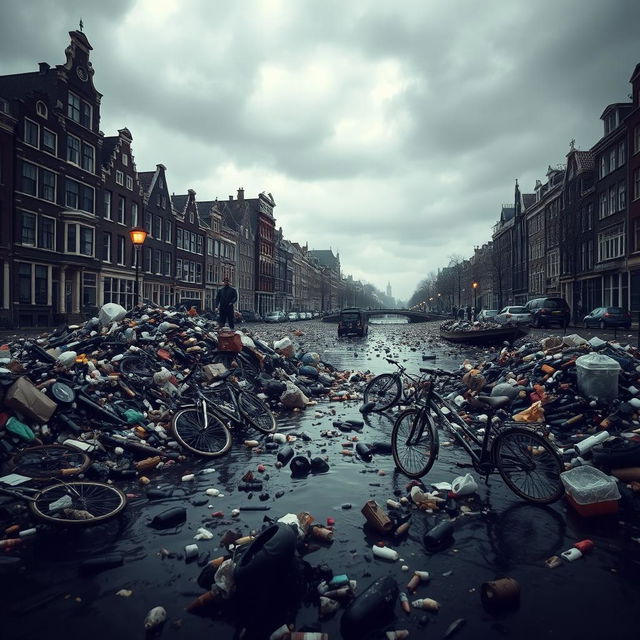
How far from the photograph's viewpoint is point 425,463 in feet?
17.8

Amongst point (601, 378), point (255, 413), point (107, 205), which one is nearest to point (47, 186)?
point (107, 205)

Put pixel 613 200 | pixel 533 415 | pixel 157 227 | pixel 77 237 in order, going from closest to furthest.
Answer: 1. pixel 533 415
2. pixel 77 237
3. pixel 613 200
4. pixel 157 227

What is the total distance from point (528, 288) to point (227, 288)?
56876mm

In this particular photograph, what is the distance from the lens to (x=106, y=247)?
35.9 metres

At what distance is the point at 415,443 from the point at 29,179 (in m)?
31.9

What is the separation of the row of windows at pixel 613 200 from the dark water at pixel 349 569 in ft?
127

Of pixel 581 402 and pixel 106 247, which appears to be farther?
pixel 106 247

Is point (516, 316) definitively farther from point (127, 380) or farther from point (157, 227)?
point (157, 227)

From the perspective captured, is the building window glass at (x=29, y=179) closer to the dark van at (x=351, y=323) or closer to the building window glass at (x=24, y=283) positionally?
the building window glass at (x=24, y=283)

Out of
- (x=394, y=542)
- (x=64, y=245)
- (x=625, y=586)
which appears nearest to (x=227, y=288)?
(x=394, y=542)

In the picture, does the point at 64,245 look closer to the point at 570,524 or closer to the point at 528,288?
the point at 570,524

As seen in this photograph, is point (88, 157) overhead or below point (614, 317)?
overhead

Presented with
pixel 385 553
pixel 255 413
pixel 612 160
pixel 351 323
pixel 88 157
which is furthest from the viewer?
pixel 612 160

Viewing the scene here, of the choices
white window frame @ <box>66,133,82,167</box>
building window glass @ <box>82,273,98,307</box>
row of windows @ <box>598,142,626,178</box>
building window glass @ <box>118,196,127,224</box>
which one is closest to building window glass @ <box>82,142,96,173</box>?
white window frame @ <box>66,133,82,167</box>
